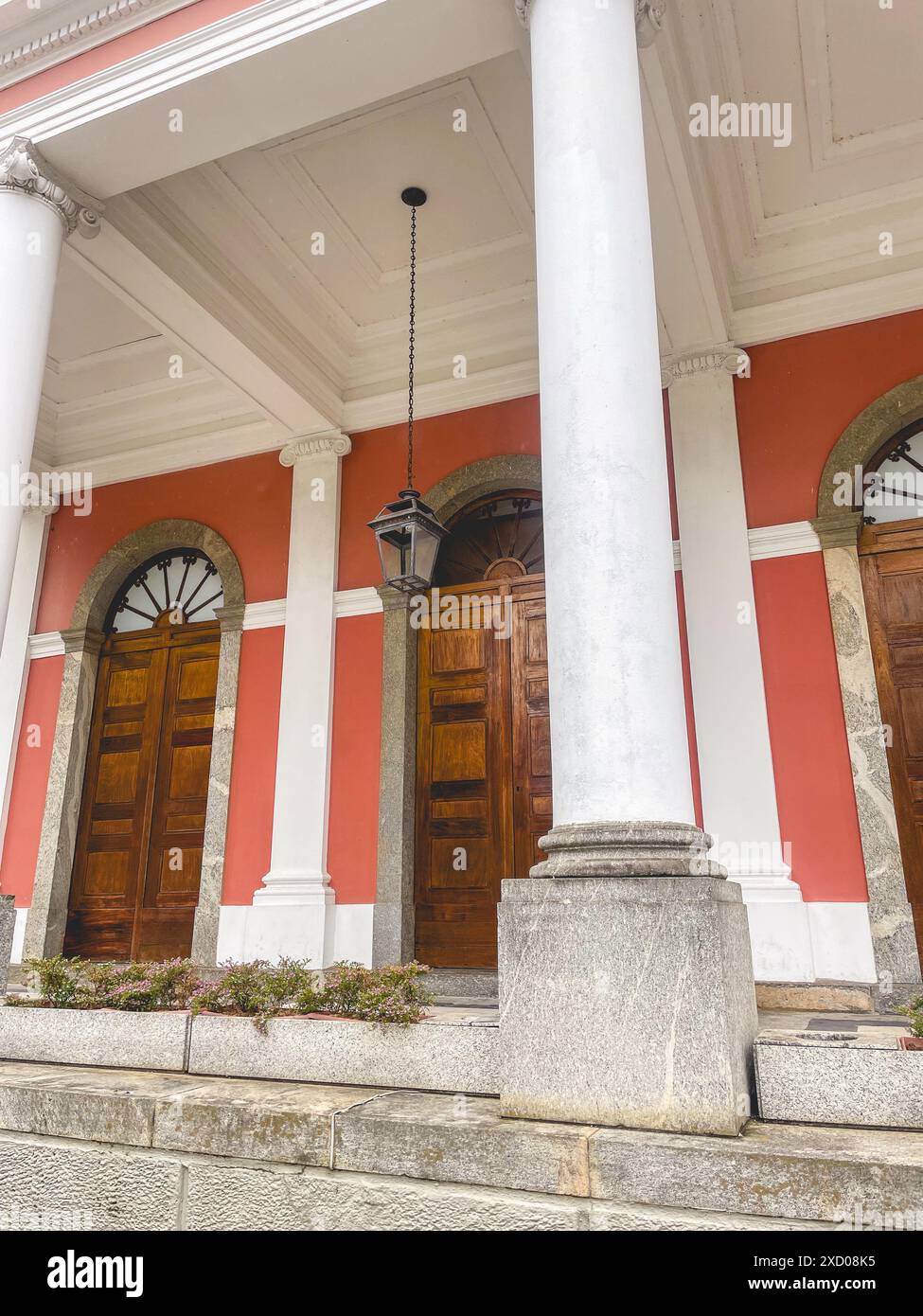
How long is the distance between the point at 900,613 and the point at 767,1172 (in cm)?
476

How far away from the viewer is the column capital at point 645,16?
410cm

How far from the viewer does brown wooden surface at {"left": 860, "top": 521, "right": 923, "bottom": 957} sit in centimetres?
579

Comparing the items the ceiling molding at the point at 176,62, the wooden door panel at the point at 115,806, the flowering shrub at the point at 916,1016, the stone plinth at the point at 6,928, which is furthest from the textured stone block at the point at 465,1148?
the wooden door panel at the point at 115,806

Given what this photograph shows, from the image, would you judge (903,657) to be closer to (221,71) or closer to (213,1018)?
(213,1018)

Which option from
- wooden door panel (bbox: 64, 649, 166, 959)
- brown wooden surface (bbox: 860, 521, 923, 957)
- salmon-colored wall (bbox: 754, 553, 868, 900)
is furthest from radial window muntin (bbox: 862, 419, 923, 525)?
wooden door panel (bbox: 64, 649, 166, 959)

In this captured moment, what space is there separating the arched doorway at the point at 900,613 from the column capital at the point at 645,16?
327cm

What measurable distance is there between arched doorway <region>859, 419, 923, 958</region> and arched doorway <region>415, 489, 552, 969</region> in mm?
2341

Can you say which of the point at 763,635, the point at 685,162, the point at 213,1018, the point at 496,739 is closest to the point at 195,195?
the point at 685,162

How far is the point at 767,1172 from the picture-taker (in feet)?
7.36

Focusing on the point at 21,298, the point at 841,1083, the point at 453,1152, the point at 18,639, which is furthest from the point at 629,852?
the point at 18,639

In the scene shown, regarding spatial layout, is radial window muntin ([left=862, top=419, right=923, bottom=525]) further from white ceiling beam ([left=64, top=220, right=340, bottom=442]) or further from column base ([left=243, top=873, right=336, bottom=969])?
column base ([left=243, top=873, right=336, bottom=969])

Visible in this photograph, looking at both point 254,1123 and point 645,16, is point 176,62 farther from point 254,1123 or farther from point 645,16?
point 254,1123

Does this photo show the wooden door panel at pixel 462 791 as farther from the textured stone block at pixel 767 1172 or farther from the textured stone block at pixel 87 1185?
the textured stone block at pixel 767 1172
